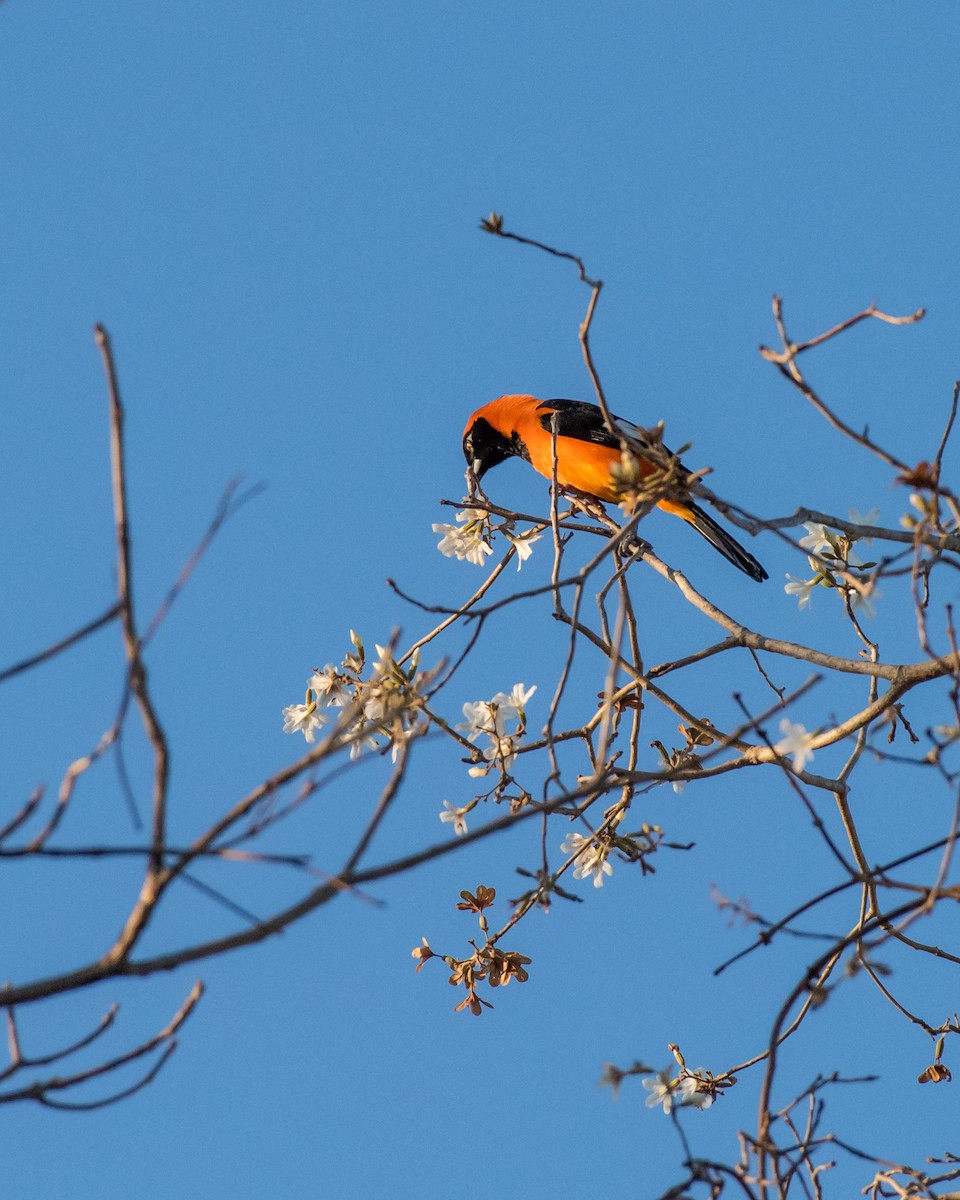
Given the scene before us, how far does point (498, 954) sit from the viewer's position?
3857 mm

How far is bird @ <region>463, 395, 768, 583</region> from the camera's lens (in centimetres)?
590

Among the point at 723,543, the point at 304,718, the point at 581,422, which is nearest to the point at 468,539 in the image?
the point at 304,718

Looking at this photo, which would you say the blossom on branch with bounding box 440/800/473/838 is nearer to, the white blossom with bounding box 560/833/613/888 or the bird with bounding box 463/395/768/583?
the white blossom with bounding box 560/833/613/888

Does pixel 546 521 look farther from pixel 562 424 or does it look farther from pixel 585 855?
pixel 562 424

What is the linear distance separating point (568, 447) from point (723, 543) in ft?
2.92

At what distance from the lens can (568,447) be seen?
→ 20.9 ft

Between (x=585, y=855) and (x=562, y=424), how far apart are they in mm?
3110

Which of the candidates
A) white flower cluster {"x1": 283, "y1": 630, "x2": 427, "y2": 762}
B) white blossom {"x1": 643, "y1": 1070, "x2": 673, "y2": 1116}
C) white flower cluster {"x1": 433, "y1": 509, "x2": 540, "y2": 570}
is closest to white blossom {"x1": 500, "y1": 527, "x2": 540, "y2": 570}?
white flower cluster {"x1": 433, "y1": 509, "x2": 540, "y2": 570}

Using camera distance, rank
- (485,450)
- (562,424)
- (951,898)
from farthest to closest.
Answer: (485,450) → (562,424) → (951,898)

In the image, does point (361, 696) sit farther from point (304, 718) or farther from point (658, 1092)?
point (658, 1092)

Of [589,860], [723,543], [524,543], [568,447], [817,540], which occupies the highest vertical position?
[568,447]

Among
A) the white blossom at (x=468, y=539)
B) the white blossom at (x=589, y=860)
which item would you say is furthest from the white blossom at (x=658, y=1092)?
the white blossom at (x=468, y=539)

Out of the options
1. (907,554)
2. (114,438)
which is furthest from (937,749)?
(114,438)

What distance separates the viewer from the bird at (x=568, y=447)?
5.90 metres
